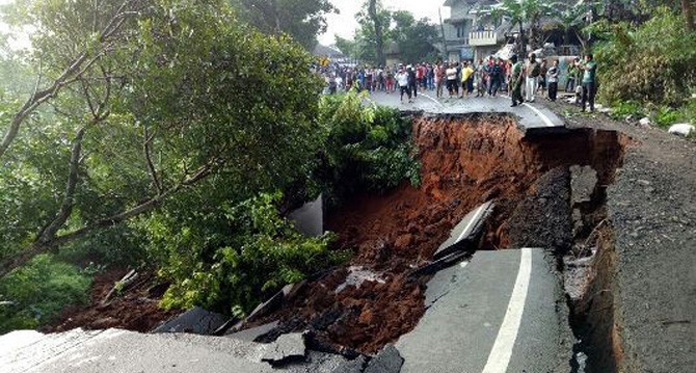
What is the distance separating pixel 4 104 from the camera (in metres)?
5.79

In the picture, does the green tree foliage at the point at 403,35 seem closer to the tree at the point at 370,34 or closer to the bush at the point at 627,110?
the tree at the point at 370,34

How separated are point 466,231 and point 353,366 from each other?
13.7 ft

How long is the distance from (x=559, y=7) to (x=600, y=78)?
1716cm

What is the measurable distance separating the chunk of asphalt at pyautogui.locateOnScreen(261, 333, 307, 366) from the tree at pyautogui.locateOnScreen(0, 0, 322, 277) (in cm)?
259

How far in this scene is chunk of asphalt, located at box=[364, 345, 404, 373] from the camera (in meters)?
3.93

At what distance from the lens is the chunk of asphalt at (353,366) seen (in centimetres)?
393

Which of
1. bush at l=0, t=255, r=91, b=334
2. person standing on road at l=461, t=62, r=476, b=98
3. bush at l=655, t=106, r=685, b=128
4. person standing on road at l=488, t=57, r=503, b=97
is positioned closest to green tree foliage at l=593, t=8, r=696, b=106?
bush at l=655, t=106, r=685, b=128

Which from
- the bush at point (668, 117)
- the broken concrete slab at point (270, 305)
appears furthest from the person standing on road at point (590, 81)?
the broken concrete slab at point (270, 305)

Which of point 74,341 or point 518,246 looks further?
point 518,246

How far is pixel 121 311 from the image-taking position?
12109mm

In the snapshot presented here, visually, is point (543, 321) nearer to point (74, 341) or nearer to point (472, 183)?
point (74, 341)

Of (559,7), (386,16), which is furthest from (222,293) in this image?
(386,16)

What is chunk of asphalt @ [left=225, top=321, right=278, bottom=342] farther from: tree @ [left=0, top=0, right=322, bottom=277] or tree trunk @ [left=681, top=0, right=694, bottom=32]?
tree trunk @ [left=681, top=0, right=694, bottom=32]

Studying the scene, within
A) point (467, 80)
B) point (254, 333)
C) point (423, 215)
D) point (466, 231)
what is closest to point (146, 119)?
point (254, 333)
